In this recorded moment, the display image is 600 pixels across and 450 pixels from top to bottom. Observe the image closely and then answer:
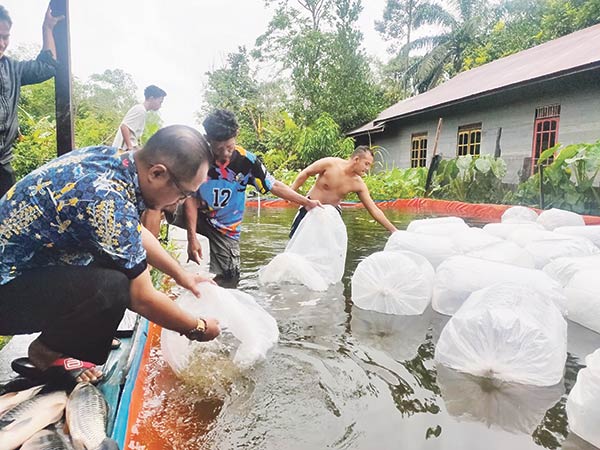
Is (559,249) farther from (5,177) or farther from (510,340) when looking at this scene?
(5,177)

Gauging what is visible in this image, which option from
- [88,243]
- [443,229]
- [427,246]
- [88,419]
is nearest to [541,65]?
[443,229]

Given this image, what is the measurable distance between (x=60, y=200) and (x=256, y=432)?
1152mm

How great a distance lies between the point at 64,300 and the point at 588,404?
1969 millimetres

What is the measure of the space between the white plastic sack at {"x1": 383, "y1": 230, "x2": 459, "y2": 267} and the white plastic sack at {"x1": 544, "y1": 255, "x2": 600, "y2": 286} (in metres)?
0.80

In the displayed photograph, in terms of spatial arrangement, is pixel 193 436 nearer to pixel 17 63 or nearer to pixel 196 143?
pixel 196 143

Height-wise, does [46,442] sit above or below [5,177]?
below

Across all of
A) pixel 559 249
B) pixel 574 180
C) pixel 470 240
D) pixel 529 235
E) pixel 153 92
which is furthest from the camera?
pixel 574 180

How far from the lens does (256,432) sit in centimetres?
188

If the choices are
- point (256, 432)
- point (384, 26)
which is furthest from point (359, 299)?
point (384, 26)

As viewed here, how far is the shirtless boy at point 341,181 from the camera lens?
179 inches

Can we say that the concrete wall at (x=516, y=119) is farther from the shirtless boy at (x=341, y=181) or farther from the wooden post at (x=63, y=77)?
the wooden post at (x=63, y=77)

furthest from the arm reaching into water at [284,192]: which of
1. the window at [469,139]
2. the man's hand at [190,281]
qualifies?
the window at [469,139]

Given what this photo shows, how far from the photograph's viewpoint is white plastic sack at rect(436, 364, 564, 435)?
2004 millimetres

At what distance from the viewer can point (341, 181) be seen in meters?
4.71
